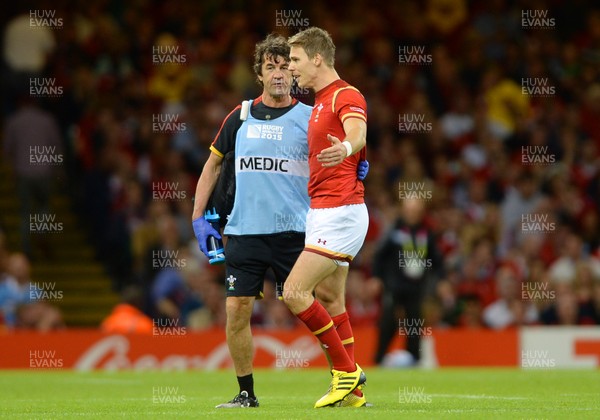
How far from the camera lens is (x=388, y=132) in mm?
21094

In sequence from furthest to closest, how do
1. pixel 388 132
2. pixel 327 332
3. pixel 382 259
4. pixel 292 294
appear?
pixel 388 132 → pixel 382 259 → pixel 327 332 → pixel 292 294

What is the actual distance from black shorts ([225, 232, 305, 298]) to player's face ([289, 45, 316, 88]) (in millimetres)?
1170

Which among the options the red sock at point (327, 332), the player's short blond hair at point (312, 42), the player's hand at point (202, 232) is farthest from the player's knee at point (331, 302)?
the player's short blond hair at point (312, 42)

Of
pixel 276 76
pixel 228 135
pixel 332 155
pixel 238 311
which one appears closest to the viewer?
pixel 332 155

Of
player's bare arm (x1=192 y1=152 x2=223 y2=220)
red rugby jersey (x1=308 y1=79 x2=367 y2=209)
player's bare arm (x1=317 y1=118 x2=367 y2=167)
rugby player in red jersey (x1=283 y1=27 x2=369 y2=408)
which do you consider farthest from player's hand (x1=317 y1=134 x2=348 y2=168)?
player's bare arm (x1=192 y1=152 x2=223 y2=220)

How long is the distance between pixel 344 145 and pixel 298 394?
12.9ft

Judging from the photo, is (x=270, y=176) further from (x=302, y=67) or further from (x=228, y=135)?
(x=302, y=67)

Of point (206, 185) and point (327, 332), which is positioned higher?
point (206, 185)

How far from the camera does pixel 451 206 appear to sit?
20266 millimetres

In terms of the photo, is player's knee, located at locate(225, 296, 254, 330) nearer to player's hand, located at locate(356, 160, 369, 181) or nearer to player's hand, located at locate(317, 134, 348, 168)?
player's hand, located at locate(356, 160, 369, 181)

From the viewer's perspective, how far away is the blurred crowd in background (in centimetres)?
1864

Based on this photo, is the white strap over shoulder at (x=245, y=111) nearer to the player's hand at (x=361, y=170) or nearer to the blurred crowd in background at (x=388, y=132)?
the player's hand at (x=361, y=170)

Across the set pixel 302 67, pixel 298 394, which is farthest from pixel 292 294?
pixel 298 394

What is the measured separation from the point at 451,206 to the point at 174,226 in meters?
4.45
